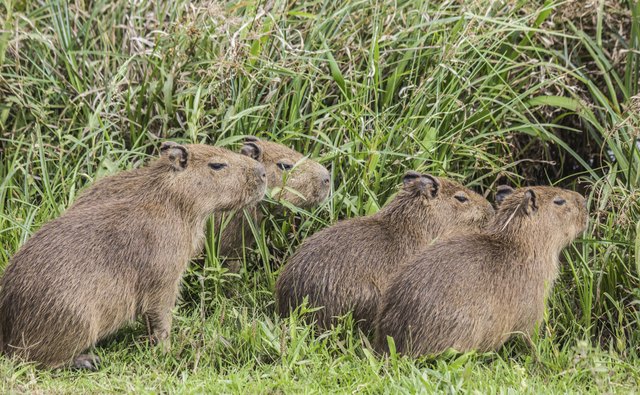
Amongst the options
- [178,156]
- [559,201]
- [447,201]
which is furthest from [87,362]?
[559,201]

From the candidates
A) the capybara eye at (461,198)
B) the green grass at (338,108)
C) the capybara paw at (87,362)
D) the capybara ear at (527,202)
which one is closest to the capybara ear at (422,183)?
the capybara eye at (461,198)

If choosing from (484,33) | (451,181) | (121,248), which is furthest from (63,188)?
(484,33)

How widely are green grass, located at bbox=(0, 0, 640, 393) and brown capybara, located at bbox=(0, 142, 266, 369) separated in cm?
26

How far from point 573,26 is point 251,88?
1.98 meters

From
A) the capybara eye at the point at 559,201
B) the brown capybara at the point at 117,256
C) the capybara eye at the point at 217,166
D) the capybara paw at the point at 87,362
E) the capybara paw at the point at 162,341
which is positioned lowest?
the capybara paw at the point at 87,362

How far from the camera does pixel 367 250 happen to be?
5449 mm

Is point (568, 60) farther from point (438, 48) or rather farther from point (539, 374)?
point (539, 374)

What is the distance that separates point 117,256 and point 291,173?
129 cm

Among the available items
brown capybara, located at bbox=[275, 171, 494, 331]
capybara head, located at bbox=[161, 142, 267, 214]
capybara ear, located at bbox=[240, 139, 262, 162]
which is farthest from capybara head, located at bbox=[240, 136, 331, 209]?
brown capybara, located at bbox=[275, 171, 494, 331]

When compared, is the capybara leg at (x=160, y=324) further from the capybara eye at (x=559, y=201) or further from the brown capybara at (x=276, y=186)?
the capybara eye at (x=559, y=201)

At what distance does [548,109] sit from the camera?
6.95m

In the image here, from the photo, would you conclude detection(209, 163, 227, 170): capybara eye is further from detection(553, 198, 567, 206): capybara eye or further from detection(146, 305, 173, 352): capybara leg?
detection(553, 198, 567, 206): capybara eye

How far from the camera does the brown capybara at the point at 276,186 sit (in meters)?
6.14

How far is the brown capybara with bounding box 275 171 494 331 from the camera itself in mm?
5375
